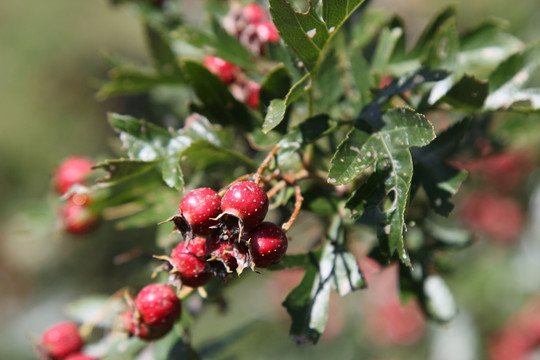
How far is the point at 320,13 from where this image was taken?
0.85 meters

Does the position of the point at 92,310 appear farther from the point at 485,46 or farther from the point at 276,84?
the point at 485,46

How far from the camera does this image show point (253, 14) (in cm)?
129

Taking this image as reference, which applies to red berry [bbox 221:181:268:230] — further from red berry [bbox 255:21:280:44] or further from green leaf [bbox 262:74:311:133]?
red berry [bbox 255:21:280:44]

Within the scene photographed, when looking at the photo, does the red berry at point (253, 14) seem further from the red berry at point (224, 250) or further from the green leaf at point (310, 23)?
the red berry at point (224, 250)

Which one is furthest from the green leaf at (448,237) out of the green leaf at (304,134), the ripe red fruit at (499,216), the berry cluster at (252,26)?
the ripe red fruit at (499,216)

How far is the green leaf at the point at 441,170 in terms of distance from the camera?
37.3 inches

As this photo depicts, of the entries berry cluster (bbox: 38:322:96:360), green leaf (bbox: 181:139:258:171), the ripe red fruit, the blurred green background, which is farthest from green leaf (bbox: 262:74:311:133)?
the blurred green background

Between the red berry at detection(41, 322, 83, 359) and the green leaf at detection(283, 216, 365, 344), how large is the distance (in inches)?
24.2

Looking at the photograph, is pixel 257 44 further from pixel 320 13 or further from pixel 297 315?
pixel 297 315

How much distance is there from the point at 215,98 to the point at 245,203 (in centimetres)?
39

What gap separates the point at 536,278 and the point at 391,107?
5.64 ft

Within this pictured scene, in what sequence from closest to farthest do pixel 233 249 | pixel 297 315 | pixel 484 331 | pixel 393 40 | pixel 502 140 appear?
pixel 233 249 < pixel 297 315 < pixel 393 40 < pixel 502 140 < pixel 484 331

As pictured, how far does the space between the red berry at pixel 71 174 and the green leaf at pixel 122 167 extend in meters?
0.46

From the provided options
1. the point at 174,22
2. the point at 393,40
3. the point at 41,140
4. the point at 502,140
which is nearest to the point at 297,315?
the point at 393,40
